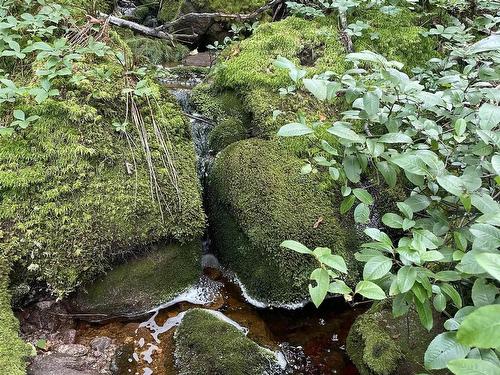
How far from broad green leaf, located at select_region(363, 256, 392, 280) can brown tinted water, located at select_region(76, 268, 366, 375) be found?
145 cm

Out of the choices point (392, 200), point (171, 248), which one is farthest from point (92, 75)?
point (392, 200)

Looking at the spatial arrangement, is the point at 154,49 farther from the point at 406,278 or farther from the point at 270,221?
the point at 406,278

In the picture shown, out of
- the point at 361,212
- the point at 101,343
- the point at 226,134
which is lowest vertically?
the point at 101,343

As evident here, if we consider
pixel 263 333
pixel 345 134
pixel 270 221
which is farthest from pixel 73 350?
pixel 345 134

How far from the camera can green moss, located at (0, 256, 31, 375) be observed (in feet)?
7.07

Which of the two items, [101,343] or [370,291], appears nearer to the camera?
[370,291]

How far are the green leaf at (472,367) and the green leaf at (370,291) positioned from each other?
0.47m

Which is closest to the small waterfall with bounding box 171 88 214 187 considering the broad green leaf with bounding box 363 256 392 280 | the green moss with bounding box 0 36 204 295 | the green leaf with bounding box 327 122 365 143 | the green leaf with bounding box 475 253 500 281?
the green moss with bounding box 0 36 204 295

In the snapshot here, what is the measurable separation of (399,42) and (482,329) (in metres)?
3.95

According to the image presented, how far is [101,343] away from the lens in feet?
9.03

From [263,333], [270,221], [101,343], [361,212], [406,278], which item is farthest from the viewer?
[270,221]

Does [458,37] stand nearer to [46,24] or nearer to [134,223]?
[134,223]

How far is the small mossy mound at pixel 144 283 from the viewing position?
2.92 m

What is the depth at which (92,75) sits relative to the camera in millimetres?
3209
